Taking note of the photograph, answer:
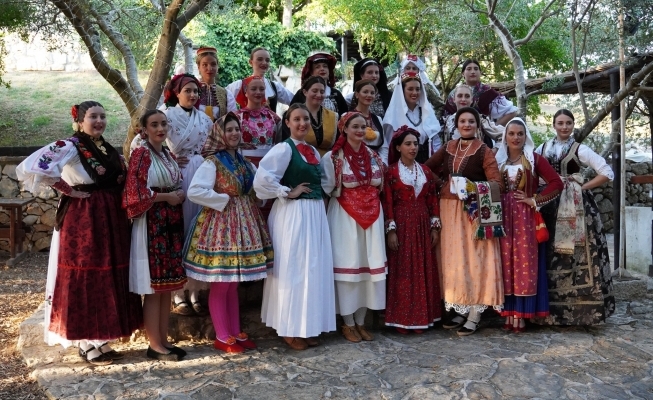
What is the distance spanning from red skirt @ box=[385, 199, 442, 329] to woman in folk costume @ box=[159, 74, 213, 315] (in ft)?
5.04

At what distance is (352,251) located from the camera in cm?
464

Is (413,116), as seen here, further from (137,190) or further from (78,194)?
(78,194)

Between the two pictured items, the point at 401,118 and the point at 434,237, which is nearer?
the point at 434,237

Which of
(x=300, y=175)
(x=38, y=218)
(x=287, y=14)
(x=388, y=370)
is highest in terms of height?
(x=287, y=14)

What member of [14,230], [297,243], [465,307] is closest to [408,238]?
[465,307]

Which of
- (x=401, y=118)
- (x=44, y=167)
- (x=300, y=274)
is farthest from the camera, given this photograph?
(x=401, y=118)

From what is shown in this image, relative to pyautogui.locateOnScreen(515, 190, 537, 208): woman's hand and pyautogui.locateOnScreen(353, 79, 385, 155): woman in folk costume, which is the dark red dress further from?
→ pyautogui.locateOnScreen(515, 190, 537, 208): woman's hand

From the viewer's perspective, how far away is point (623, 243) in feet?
26.1

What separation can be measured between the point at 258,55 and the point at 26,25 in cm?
433

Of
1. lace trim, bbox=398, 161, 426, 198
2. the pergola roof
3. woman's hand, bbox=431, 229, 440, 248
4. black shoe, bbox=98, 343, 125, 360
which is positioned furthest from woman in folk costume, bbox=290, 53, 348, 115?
the pergola roof

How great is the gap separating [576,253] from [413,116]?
70.0 inches

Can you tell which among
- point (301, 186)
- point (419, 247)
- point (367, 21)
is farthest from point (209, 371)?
point (367, 21)

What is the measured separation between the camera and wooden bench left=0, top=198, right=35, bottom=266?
9.14m

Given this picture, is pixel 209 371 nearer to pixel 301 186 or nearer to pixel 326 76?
pixel 301 186
